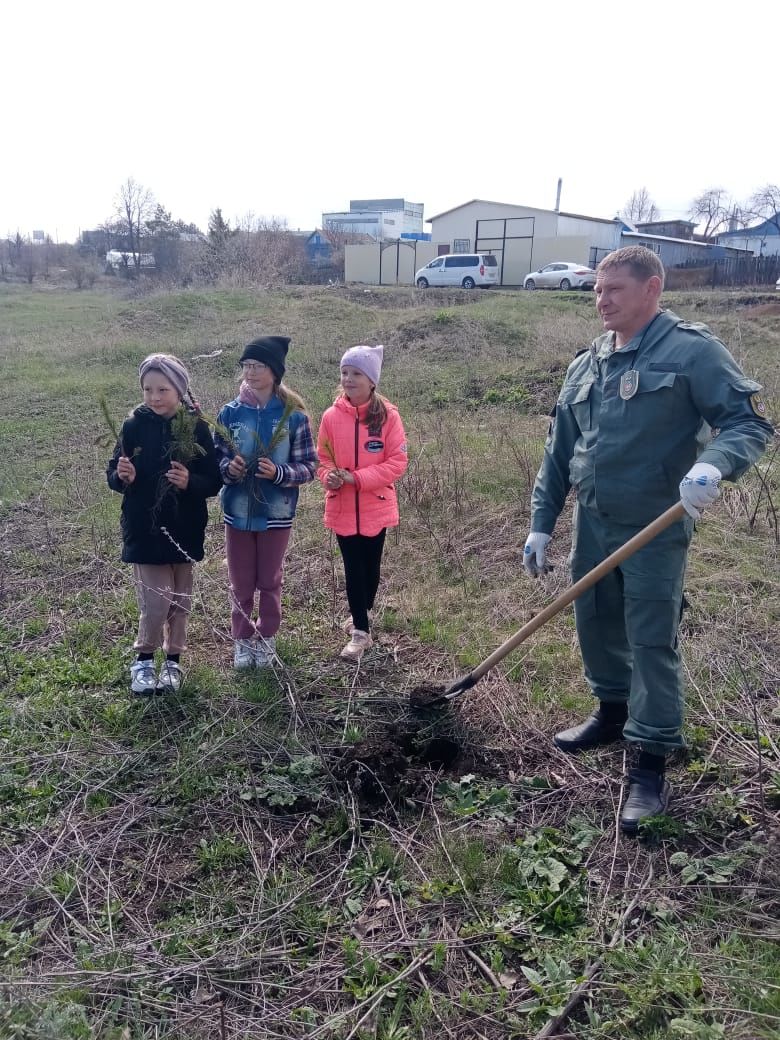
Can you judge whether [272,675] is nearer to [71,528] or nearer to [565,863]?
[565,863]

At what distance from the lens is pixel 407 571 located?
5.27 metres

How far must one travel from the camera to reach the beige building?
32.1m

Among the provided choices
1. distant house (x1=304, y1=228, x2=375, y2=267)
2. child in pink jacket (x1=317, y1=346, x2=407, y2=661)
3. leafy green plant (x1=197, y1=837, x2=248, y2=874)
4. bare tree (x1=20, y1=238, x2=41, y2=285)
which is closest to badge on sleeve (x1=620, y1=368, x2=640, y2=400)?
child in pink jacket (x1=317, y1=346, x2=407, y2=661)

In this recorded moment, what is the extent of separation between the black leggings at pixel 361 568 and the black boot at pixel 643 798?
1.74m

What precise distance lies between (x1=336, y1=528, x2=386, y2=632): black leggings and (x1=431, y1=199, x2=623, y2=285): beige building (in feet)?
98.0

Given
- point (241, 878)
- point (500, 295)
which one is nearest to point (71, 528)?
point (241, 878)

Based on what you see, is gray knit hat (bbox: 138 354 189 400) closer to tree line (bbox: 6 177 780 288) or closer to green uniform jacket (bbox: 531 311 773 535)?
green uniform jacket (bbox: 531 311 773 535)

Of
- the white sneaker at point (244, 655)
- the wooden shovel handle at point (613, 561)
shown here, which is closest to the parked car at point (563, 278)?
the white sneaker at point (244, 655)

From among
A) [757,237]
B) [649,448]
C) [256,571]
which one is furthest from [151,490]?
[757,237]

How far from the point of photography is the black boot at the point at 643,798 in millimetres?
2680

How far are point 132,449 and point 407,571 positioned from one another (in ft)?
7.82

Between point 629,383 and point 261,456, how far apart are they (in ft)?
5.99

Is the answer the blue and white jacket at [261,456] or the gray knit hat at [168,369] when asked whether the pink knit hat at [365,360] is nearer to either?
the blue and white jacket at [261,456]

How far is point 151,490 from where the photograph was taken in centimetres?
345
